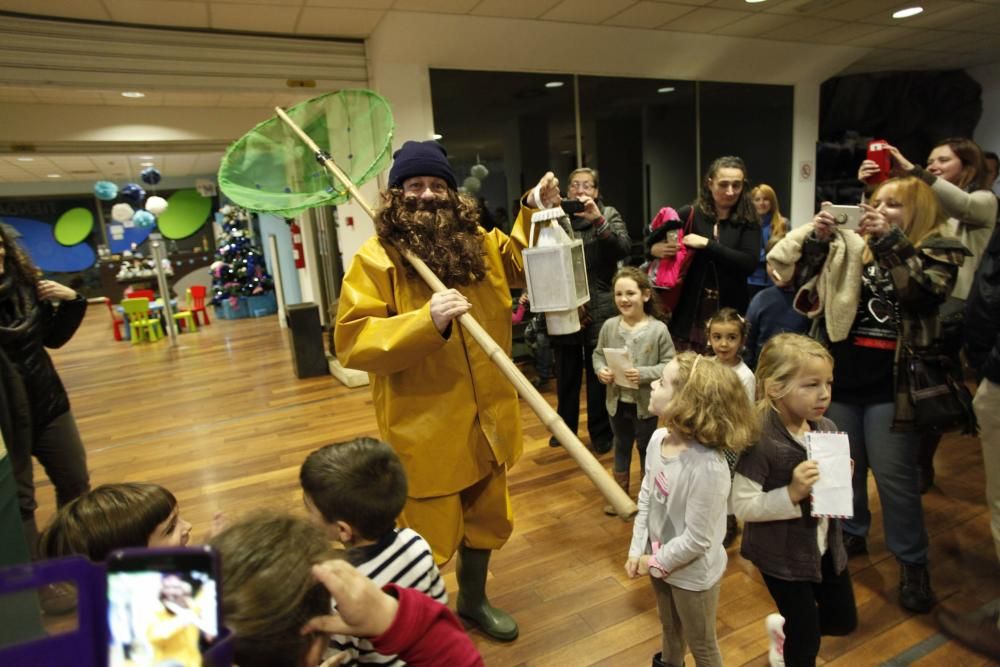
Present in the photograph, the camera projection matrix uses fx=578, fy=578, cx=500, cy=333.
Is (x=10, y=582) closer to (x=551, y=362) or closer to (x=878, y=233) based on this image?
(x=878, y=233)

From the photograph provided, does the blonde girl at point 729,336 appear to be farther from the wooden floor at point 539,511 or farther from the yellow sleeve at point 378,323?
the yellow sleeve at point 378,323

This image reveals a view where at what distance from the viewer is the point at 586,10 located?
4.33 metres

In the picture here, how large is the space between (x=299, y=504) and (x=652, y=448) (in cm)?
222

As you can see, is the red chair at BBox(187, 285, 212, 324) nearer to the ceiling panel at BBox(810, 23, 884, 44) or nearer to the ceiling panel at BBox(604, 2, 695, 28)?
the ceiling panel at BBox(604, 2, 695, 28)

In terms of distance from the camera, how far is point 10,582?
397 mm

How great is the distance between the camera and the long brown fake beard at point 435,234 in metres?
1.56

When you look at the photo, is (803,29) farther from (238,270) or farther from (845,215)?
(238,270)

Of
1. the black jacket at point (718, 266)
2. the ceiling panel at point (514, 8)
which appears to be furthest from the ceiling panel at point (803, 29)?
the black jacket at point (718, 266)

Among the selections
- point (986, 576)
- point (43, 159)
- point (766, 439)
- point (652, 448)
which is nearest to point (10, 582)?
point (652, 448)

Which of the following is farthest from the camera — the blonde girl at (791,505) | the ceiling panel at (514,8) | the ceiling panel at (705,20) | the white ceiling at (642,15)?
the ceiling panel at (705,20)

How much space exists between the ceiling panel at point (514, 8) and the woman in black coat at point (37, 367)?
10.5 feet

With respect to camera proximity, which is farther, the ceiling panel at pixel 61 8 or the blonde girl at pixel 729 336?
the ceiling panel at pixel 61 8

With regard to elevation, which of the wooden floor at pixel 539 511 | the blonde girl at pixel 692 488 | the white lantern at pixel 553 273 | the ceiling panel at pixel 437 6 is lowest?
the wooden floor at pixel 539 511

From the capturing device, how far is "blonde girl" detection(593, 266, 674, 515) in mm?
2443
